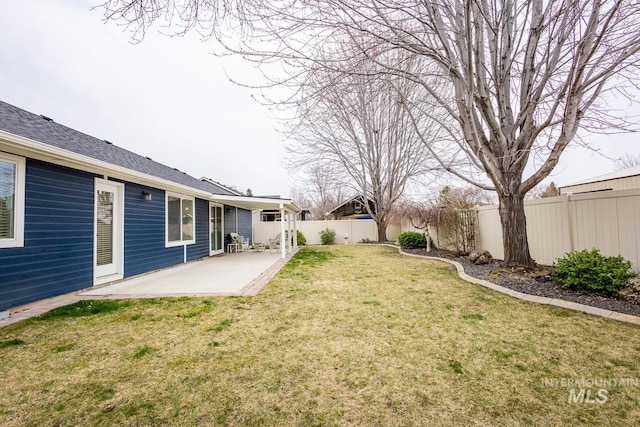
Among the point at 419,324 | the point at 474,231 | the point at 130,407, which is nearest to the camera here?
the point at 130,407

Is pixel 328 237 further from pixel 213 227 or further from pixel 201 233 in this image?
pixel 201 233

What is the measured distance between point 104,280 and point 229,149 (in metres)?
14.4

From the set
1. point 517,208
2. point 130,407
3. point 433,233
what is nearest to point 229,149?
point 433,233

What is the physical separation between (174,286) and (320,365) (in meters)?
4.21

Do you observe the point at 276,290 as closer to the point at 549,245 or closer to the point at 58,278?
the point at 58,278

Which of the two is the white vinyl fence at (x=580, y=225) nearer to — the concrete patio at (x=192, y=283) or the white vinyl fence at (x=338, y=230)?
the concrete patio at (x=192, y=283)

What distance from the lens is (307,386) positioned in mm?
2141

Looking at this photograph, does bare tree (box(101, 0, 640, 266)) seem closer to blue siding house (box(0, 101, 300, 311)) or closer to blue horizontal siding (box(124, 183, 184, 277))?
blue siding house (box(0, 101, 300, 311))

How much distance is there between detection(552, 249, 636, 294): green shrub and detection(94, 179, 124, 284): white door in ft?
28.4

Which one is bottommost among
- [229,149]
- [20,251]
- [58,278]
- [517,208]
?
[58,278]

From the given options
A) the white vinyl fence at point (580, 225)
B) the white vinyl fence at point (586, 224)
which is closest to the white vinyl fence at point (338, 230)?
the white vinyl fence at point (580, 225)

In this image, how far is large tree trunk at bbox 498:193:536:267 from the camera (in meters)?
5.49

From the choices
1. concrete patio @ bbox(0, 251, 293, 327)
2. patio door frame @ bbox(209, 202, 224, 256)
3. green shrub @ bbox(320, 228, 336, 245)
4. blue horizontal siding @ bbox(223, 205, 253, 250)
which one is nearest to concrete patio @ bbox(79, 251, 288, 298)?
concrete patio @ bbox(0, 251, 293, 327)

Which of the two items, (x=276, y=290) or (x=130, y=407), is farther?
(x=276, y=290)
